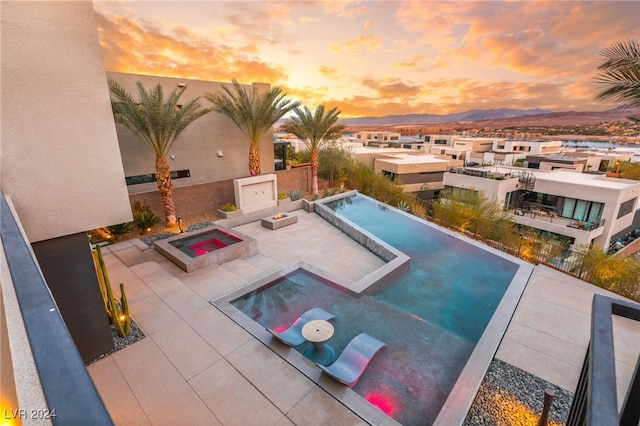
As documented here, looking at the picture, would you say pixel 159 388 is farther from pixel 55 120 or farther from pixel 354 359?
pixel 55 120

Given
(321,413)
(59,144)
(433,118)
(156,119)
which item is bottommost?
(321,413)

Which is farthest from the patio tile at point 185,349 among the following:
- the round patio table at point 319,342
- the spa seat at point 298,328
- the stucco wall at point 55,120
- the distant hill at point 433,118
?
the distant hill at point 433,118

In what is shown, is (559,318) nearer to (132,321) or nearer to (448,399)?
(448,399)

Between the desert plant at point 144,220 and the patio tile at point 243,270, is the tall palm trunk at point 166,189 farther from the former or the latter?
the patio tile at point 243,270

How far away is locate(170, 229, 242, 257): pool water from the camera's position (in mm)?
10133

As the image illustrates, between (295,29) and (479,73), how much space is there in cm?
3734

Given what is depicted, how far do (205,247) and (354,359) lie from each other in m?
7.40

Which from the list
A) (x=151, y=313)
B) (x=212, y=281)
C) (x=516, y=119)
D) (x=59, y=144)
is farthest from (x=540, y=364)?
(x=516, y=119)

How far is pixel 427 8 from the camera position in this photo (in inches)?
611

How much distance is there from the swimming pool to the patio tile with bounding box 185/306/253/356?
2.18 ft

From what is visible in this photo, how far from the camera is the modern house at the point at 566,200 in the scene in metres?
19.2

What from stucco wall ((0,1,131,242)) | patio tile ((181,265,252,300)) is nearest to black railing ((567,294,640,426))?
stucco wall ((0,1,131,242))

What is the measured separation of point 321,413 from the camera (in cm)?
437

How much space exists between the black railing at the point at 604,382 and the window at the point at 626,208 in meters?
26.0
